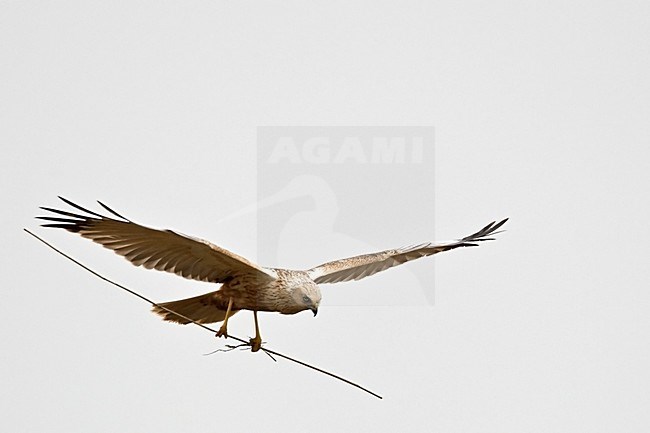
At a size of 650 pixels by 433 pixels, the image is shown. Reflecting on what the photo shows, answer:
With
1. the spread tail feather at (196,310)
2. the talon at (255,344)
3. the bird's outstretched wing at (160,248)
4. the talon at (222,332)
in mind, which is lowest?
the talon at (255,344)

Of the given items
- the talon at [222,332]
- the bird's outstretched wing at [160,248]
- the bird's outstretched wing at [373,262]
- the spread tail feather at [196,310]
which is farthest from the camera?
the bird's outstretched wing at [373,262]

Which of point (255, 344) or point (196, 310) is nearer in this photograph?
point (255, 344)

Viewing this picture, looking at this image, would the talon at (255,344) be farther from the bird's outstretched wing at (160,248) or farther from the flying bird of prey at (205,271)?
the bird's outstretched wing at (160,248)

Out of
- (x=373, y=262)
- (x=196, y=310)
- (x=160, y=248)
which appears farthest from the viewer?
(x=373, y=262)

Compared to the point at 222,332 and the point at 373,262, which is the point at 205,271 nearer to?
the point at 222,332

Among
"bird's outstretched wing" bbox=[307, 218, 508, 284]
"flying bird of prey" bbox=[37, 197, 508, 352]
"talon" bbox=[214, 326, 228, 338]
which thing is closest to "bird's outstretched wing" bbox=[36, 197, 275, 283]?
"flying bird of prey" bbox=[37, 197, 508, 352]

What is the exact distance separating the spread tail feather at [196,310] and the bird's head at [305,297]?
654mm

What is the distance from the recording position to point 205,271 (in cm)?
689

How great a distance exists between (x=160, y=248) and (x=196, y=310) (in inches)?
28.4

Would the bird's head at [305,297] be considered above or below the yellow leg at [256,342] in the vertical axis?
above

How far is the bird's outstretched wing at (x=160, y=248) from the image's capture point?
6.43 m

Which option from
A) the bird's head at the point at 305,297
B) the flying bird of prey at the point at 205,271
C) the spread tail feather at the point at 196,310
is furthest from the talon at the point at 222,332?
the bird's head at the point at 305,297

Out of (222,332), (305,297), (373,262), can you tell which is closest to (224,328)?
(222,332)

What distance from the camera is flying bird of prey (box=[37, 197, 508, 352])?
21.2ft
